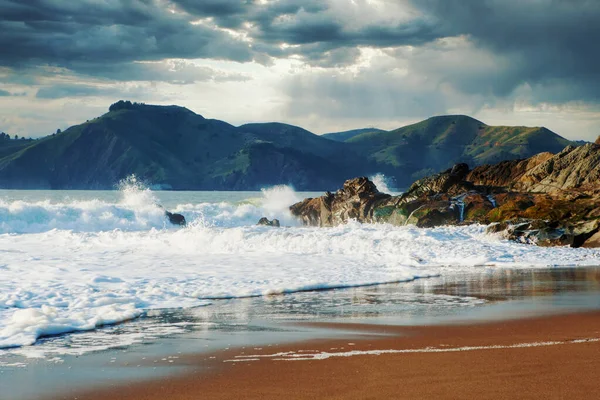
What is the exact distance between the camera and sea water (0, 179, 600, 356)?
33.9 ft

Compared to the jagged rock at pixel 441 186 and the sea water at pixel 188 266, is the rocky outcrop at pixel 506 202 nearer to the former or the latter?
the jagged rock at pixel 441 186

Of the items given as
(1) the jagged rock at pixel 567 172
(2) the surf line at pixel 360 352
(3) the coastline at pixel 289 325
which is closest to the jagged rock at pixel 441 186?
(1) the jagged rock at pixel 567 172

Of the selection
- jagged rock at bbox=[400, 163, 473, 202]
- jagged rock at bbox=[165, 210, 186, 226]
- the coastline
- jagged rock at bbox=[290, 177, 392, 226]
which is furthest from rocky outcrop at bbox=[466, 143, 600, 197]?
jagged rock at bbox=[165, 210, 186, 226]

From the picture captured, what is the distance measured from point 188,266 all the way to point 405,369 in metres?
11.5

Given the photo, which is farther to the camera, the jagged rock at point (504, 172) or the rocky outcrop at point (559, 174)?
the jagged rock at point (504, 172)

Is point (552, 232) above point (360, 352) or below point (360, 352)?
above

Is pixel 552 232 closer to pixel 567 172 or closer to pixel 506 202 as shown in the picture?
pixel 506 202

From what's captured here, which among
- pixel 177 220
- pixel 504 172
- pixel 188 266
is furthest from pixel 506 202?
pixel 177 220

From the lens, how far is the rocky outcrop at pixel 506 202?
24.9 m

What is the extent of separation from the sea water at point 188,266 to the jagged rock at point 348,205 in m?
9.04

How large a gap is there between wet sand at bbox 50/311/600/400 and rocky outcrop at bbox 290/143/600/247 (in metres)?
16.6

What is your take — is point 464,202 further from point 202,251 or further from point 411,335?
point 411,335

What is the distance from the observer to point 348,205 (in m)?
37.6

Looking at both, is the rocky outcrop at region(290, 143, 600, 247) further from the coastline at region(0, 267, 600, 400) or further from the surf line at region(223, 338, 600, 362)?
the surf line at region(223, 338, 600, 362)
